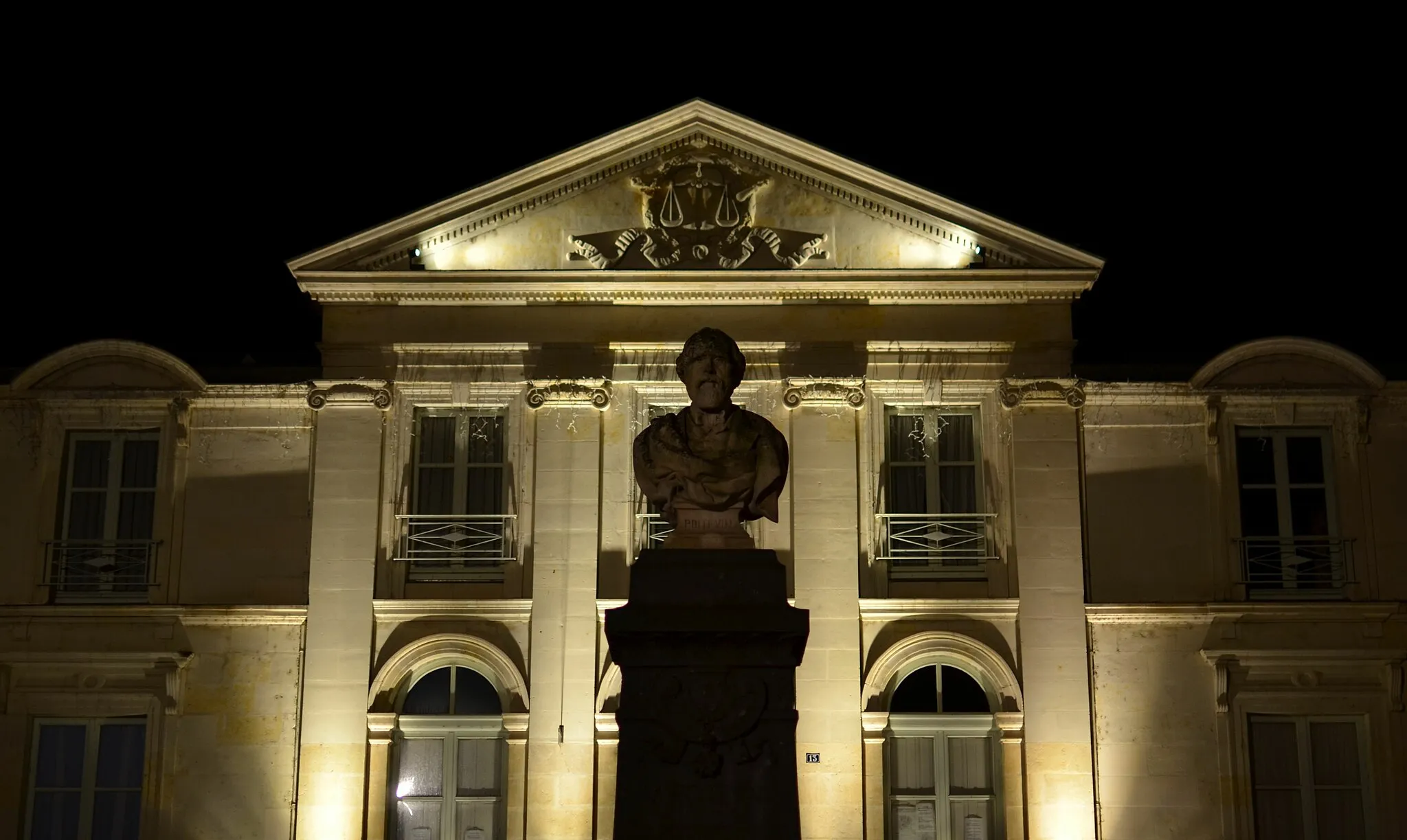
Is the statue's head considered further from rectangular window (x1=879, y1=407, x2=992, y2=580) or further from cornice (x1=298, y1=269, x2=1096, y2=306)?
cornice (x1=298, y1=269, x2=1096, y2=306)

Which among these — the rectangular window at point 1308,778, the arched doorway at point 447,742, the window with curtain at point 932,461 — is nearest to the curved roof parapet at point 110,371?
the arched doorway at point 447,742

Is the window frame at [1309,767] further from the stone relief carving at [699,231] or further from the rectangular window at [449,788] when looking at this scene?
the rectangular window at [449,788]

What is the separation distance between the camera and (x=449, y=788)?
22.7 metres

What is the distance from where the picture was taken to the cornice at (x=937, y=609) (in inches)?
901

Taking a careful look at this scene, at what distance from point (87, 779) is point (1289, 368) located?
54.3 ft

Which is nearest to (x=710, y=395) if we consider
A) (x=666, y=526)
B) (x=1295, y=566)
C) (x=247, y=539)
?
(x=666, y=526)

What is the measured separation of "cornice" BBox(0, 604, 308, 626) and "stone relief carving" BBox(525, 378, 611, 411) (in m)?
4.14

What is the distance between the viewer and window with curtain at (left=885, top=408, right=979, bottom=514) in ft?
77.4

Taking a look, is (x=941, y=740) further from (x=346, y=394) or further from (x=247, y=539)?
(x=247, y=539)

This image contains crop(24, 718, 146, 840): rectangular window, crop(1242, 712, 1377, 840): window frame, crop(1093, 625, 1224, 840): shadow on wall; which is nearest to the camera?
crop(1093, 625, 1224, 840): shadow on wall

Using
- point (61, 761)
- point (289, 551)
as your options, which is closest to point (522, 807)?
point (289, 551)

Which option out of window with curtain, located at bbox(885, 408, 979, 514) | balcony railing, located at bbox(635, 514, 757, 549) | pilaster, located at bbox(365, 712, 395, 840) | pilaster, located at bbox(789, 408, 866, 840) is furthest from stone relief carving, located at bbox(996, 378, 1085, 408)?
pilaster, located at bbox(365, 712, 395, 840)

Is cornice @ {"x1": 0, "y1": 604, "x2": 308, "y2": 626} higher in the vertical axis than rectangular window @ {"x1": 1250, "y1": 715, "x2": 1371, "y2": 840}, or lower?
higher

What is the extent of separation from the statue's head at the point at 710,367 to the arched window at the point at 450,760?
11.3m
